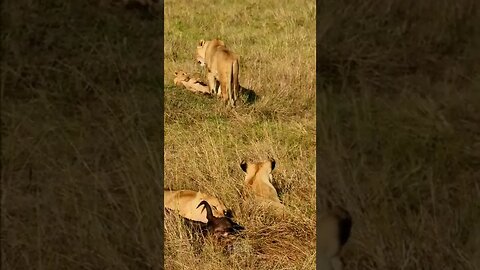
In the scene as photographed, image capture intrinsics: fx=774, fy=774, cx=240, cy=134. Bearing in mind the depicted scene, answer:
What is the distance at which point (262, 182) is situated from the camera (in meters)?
2.87

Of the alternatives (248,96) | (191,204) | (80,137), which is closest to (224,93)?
(248,96)

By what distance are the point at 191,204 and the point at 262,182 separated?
0.91 ft

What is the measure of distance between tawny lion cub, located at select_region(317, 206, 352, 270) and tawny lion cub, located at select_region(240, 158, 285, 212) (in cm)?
36

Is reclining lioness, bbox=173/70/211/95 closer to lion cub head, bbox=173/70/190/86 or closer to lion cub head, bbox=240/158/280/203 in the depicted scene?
lion cub head, bbox=173/70/190/86

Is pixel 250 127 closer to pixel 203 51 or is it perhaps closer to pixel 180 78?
pixel 180 78

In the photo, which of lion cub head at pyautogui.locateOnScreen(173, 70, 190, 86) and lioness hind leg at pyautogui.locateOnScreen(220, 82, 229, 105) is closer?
lioness hind leg at pyautogui.locateOnScreen(220, 82, 229, 105)

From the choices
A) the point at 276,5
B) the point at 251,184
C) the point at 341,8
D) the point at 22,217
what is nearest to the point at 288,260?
the point at 251,184

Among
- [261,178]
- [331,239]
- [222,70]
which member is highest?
[222,70]

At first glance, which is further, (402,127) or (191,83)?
(191,83)

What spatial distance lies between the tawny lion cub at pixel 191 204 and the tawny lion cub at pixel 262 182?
14 centimetres

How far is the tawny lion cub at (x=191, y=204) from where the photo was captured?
9.07 feet

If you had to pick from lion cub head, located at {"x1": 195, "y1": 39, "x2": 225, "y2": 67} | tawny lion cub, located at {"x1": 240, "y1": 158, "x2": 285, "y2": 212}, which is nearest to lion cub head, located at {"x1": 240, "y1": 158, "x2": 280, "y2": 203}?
tawny lion cub, located at {"x1": 240, "y1": 158, "x2": 285, "y2": 212}

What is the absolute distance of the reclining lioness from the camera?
13.6 ft

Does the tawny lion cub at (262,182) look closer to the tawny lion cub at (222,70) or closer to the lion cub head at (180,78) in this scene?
the tawny lion cub at (222,70)
